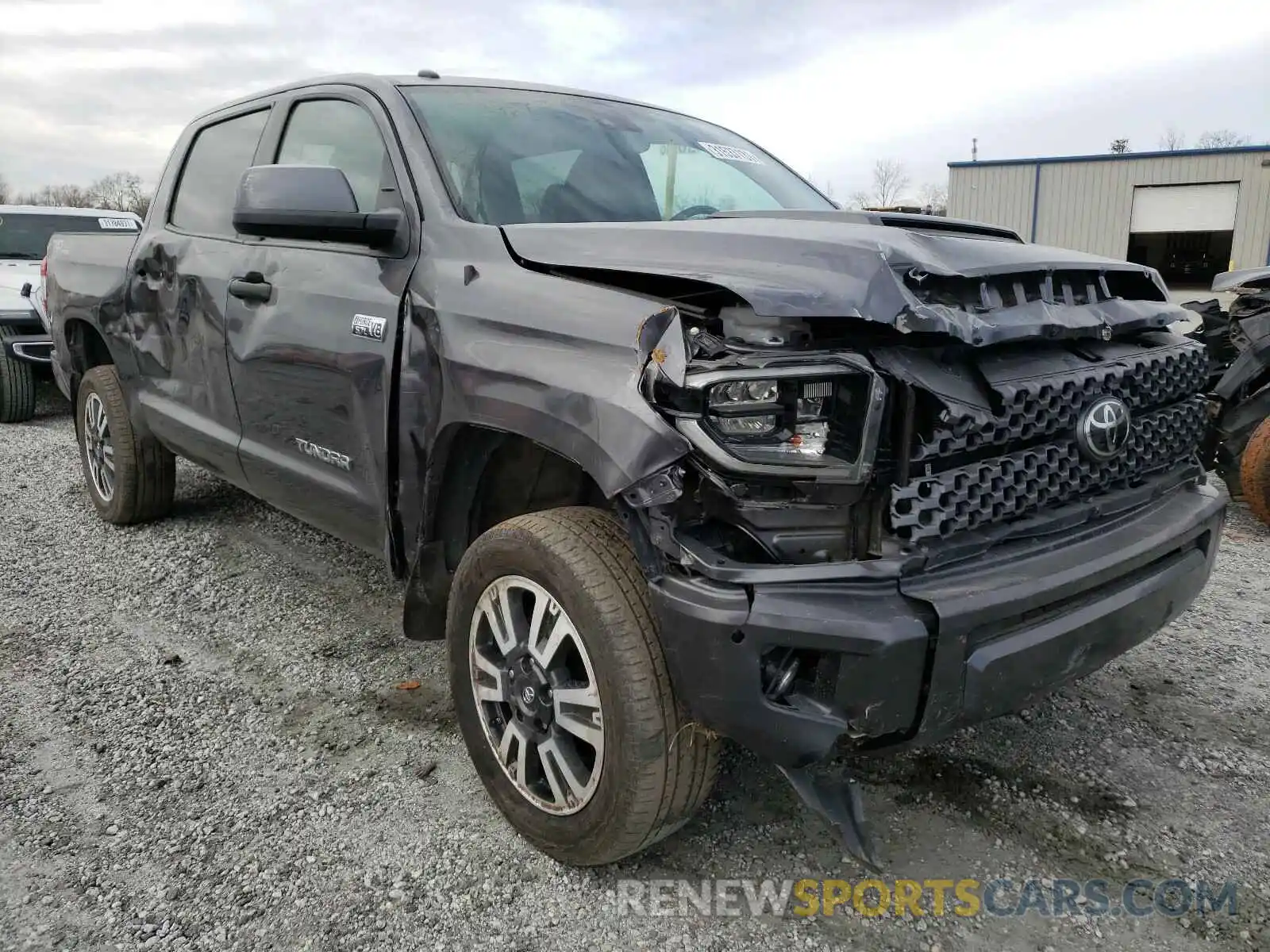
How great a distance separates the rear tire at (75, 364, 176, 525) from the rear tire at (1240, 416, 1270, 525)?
5.39m

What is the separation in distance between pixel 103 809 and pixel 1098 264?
2.88 m

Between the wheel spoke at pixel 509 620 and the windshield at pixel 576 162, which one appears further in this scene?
the windshield at pixel 576 162

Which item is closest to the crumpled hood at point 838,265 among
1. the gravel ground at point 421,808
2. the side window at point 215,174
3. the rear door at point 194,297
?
the gravel ground at point 421,808

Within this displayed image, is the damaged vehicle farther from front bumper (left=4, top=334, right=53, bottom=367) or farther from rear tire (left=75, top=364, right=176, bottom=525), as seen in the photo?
front bumper (left=4, top=334, right=53, bottom=367)

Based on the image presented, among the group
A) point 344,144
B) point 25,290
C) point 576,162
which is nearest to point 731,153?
point 576,162

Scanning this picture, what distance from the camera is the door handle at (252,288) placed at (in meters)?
3.17

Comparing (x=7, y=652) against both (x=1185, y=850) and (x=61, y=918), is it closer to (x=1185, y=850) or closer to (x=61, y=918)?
(x=61, y=918)

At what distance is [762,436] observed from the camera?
177 cm

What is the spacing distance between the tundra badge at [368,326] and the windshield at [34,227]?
8.13 meters

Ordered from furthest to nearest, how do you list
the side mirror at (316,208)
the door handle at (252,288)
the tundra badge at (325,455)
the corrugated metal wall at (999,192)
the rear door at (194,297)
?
the corrugated metal wall at (999,192), the rear door at (194,297), the door handle at (252,288), the tundra badge at (325,455), the side mirror at (316,208)

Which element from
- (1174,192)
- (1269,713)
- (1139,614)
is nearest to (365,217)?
(1139,614)

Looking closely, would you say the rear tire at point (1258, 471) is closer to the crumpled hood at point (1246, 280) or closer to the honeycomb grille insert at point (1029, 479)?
the crumpled hood at point (1246, 280)

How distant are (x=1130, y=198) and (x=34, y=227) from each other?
1046 inches

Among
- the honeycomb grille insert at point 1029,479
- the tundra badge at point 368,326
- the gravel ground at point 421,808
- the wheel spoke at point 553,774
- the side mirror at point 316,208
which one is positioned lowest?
the gravel ground at point 421,808
